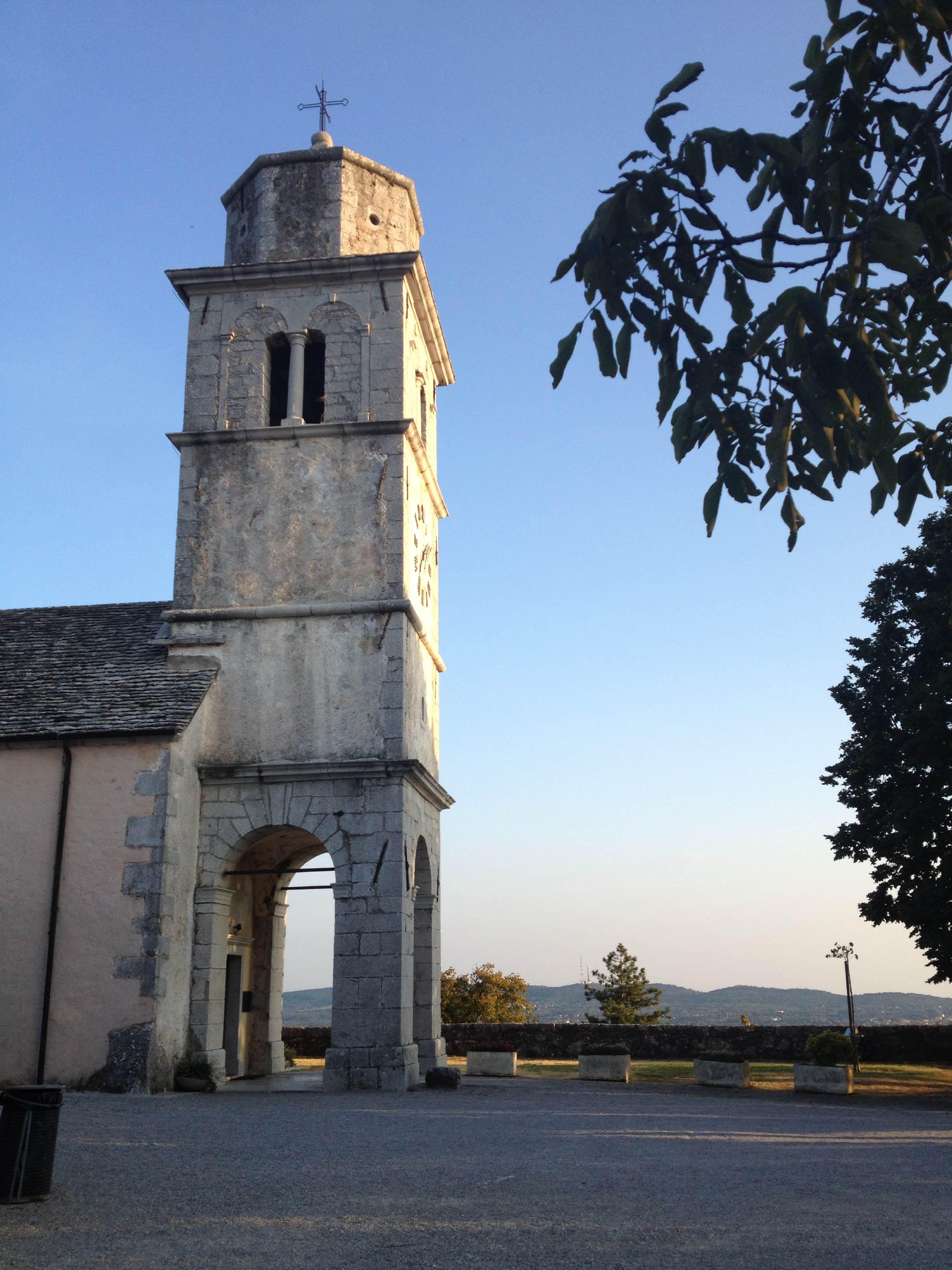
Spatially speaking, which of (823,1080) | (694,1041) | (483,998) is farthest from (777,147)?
(483,998)

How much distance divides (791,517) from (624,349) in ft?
4.07

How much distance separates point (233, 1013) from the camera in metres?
17.8

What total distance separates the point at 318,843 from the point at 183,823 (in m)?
4.26

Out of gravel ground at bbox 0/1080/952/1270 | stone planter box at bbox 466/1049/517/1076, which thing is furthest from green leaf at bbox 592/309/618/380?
stone planter box at bbox 466/1049/517/1076

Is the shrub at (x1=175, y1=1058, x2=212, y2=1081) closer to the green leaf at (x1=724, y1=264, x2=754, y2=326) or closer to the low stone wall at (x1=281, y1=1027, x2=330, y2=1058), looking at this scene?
the low stone wall at (x1=281, y1=1027, x2=330, y2=1058)

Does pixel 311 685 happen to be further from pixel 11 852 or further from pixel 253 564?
pixel 11 852

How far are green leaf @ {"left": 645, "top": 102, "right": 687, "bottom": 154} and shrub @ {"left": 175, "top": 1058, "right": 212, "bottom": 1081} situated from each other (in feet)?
44.0

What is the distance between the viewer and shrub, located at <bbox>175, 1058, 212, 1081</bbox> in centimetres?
1439

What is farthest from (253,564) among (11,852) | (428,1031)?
(428,1031)

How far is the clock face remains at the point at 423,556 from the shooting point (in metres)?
18.2

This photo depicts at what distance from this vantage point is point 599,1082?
16984 mm

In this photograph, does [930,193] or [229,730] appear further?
[229,730]

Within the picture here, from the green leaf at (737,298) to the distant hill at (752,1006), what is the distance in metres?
119

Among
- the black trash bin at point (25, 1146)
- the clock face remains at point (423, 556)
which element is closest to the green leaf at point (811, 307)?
the black trash bin at point (25, 1146)
